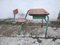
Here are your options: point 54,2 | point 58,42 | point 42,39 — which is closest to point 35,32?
point 42,39

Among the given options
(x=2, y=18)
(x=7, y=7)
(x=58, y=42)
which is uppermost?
(x=7, y=7)

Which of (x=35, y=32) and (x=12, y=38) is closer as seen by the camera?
(x=12, y=38)

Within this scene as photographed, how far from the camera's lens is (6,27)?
4234mm

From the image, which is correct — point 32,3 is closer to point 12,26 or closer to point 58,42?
point 12,26

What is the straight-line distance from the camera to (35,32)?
12.7ft

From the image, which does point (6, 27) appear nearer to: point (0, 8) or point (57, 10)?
point (0, 8)

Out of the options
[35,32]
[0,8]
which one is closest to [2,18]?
[0,8]

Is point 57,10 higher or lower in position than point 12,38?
higher

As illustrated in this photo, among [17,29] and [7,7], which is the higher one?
[7,7]

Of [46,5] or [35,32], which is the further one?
[46,5]

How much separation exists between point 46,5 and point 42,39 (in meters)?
1.17

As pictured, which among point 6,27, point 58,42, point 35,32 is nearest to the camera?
point 58,42

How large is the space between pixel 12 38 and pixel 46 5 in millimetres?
1373

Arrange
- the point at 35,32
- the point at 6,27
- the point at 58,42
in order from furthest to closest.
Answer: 1. the point at 6,27
2. the point at 35,32
3. the point at 58,42
